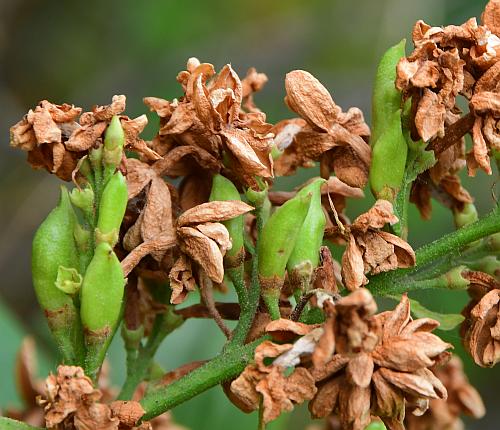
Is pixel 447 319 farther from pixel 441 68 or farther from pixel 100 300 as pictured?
pixel 100 300

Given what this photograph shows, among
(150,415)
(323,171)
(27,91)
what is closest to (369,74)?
(27,91)

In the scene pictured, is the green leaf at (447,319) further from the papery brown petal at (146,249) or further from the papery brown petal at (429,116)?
the papery brown petal at (146,249)

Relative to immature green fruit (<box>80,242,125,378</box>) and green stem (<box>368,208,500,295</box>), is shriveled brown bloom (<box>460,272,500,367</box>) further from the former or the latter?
immature green fruit (<box>80,242,125,378</box>)

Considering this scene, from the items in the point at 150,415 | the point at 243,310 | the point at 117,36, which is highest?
the point at 117,36

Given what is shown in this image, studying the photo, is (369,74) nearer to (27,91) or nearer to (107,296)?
(27,91)

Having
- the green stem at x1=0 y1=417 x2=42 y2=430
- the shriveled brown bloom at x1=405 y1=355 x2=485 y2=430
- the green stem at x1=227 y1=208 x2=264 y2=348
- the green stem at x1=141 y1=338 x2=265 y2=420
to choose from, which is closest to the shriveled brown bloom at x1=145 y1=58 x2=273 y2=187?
the green stem at x1=227 y1=208 x2=264 y2=348

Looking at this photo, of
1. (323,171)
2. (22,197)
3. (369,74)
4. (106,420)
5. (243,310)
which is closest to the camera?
(106,420)

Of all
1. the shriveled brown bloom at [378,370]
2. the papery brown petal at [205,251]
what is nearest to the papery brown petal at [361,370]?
the shriveled brown bloom at [378,370]
